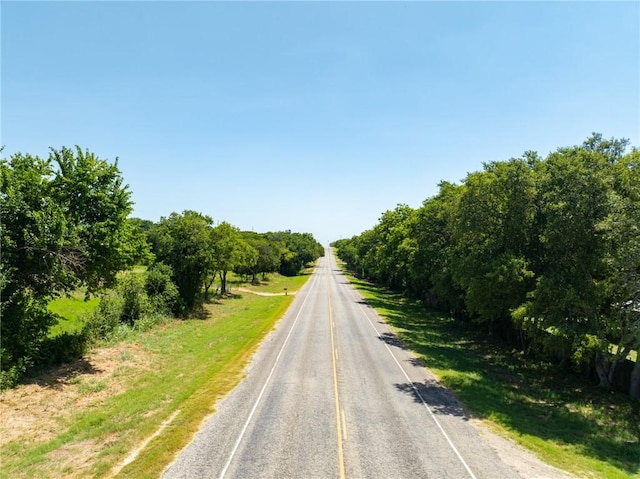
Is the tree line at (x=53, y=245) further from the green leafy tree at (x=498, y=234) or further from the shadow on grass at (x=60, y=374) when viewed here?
the green leafy tree at (x=498, y=234)

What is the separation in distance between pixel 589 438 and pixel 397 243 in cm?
5006

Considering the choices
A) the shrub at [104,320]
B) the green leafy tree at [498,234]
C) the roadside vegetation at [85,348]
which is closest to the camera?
the roadside vegetation at [85,348]

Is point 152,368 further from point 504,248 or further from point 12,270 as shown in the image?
point 504,248

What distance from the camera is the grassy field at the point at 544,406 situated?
15.7 m

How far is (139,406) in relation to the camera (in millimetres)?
18922

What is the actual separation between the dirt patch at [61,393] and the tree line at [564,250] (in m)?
24.0

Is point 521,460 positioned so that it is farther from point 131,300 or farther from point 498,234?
point 131,300

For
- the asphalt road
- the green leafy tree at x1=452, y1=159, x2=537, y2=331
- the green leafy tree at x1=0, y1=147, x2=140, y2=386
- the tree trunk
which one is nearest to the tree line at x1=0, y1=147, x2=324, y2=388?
the green leafy tree at x1=0, y1=147, x2=140, y2=386

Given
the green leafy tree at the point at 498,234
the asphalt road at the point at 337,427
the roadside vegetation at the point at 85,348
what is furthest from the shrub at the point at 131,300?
the green leafy tree at the point at 498,234

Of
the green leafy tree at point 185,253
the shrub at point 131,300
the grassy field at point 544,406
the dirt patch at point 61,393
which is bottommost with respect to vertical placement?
the dirt patch at point 61,393

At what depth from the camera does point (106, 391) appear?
843 inches

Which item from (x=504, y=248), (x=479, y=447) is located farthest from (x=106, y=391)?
(x=504, y=248)

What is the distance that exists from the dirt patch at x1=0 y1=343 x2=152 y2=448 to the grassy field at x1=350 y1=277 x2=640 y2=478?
18.9m

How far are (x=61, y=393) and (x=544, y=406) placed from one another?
25.9 metres
